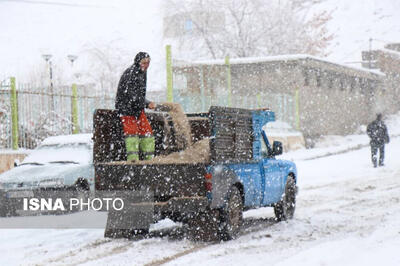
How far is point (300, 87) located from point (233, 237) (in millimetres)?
24304

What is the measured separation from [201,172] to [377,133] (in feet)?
49.4

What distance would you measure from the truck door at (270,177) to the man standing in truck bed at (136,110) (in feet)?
6.37

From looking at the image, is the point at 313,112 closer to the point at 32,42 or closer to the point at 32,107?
the point at 32,107

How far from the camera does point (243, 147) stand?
34.8ft

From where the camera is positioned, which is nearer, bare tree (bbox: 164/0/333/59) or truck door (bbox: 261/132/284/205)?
truck door (bbox: 261/132/284/205)

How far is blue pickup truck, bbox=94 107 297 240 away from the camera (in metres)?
9.55

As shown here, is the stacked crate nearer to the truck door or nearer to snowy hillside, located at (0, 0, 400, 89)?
the truck door

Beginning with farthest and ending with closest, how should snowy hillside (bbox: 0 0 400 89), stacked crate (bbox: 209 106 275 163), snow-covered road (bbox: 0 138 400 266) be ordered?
snowy hillside (bbox: 0 0 400 89)
stacked crate (bbox: 209 106 275 163)
snow-covered road (bbox: 0 138 400 266)

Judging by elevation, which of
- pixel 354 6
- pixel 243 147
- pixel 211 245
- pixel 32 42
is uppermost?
pixel 354 6

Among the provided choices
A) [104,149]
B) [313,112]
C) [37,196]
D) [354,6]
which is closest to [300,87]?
[313,112]

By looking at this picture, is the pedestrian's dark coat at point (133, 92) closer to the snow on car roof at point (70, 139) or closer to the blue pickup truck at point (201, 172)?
the blue pickup truck at point (201, 172)

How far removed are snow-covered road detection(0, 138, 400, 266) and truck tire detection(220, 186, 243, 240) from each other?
6.1 inches

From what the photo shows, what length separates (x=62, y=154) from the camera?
14.4 meters

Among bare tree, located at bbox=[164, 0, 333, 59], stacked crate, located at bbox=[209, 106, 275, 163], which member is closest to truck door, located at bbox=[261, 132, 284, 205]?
stacked crate, located at bbox=[209, 106, 275, 163]
